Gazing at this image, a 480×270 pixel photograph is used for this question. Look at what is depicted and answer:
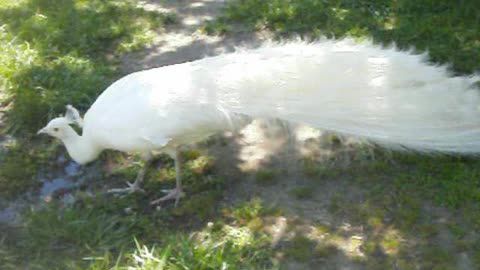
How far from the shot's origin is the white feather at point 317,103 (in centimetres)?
398

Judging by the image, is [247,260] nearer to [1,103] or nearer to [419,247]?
[419,247]

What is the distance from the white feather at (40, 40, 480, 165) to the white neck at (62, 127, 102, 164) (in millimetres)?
176

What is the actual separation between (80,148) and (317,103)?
1.64 meters

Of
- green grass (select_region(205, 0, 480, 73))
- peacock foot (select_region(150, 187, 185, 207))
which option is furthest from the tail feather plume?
green grass (select_region(205, 0, 480, 73))

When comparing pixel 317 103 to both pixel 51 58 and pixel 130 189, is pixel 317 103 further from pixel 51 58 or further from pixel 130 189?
pixel 51 58

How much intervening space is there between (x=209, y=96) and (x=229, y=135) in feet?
3.23

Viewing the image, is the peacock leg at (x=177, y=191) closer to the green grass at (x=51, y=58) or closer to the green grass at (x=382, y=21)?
the green grass at (x=51, y=58)

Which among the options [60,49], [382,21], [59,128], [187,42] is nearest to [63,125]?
[59,128]

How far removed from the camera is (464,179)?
4223 millimetres

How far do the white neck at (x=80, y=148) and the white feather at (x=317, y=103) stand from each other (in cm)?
18

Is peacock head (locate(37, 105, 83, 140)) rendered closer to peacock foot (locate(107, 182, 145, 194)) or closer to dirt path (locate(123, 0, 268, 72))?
peacock foot (locate(107, 182, 145, 194))

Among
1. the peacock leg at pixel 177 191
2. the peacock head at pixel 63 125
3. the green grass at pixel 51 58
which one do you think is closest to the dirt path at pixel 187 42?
the green grass at pixel 51 58

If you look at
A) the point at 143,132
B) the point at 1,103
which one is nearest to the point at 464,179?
the point at 143,132

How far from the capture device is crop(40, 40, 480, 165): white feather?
→ 157 inches
